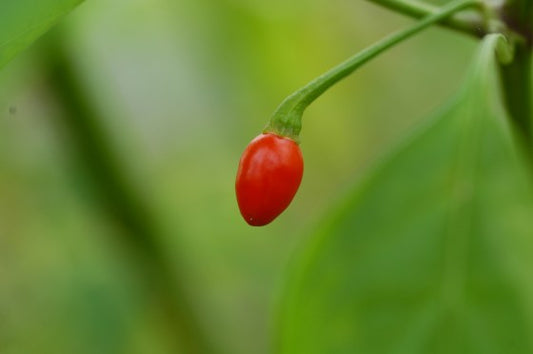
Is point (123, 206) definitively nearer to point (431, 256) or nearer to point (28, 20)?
point (431, 256)

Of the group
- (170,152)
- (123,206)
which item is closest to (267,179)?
(123,206)

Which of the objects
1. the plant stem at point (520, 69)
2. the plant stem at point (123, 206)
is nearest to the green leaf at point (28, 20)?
the plant stem at point (520, 69)

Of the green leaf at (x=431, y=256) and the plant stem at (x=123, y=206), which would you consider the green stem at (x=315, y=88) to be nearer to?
the green leaf at (x=431, y=256)

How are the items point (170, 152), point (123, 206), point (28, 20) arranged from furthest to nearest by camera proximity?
point (170, 152)
point (123, 206)
point (28, 20)

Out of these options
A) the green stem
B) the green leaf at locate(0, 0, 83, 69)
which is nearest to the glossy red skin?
the green stem

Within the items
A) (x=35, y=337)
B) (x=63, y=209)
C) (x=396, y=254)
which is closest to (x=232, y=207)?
(x=63, y=209)

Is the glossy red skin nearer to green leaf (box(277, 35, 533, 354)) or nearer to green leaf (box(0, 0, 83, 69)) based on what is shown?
green leaf (box(0, 0, 83, 69))
